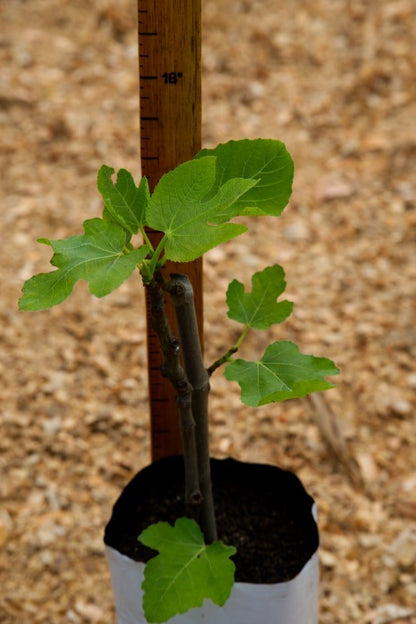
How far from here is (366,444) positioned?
1.65 m

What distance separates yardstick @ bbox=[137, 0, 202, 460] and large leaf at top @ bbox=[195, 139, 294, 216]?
0.65 ft

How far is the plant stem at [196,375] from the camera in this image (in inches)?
34.6

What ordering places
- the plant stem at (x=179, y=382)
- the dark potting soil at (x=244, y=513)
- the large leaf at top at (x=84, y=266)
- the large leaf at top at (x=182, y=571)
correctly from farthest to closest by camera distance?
the dark potting soil at (x=244, y=513) → the large leaf at top at (x=182, y=571) → the plant stem at (x=179, y=382) → the large leaf at top at (x=84, y=266)

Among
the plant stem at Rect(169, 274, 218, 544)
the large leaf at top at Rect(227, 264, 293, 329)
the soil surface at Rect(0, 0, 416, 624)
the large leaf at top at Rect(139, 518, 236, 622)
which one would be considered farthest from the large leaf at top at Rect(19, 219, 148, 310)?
the soil surface at Rect(0, 0, 416, 624)

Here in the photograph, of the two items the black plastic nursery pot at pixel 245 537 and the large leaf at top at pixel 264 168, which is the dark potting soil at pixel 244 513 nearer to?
the black plastic nursery pot at pixel 245 537

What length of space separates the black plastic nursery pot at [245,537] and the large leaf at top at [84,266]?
1.55ft

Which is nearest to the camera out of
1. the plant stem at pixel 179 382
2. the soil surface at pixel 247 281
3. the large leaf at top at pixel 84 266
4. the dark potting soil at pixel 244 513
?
the large leaf at top at pixel 84 266

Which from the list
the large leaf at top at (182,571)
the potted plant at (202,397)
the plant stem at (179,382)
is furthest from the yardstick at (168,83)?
the large leaf at top at (182,571)

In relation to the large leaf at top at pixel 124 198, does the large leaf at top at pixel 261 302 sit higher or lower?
lower

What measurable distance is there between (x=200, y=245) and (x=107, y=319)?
3.81 feet

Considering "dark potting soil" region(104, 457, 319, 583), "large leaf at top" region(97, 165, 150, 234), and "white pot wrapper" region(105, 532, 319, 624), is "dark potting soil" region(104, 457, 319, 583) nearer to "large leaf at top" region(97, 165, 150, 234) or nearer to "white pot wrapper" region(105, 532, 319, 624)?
"white pot wrapper" region(105, 532, 319, 624)

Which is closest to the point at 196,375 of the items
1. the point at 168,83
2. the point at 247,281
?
the point at 168,83

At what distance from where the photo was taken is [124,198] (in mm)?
809

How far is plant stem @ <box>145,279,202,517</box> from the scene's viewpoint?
0.82 metres
